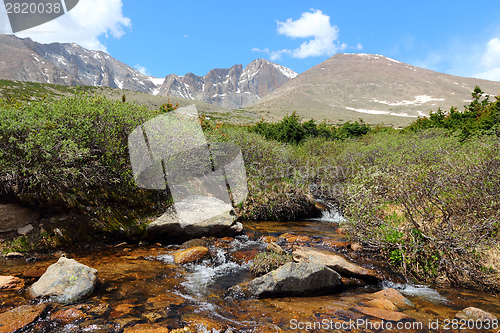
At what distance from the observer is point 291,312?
15.0 ft

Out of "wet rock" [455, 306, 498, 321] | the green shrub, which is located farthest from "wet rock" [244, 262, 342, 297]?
"wet rock" [455, 306, 498, 321]

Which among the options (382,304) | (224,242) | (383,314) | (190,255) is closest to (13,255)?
(190,255)

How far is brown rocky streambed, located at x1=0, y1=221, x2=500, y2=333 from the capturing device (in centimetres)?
398

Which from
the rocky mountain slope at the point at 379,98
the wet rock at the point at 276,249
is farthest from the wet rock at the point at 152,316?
the rocky mountain slope at the point at 379,98

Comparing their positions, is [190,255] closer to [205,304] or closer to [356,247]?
[205,304]

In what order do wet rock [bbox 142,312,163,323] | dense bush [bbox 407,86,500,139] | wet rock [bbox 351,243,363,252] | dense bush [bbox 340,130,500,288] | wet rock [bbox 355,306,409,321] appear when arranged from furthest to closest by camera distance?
dense bush [bbox 407,86,500,139], wet rock [bbox 351,243,363,252], dense bush [bbox 340,130,500,288], wet rock [bbox 355,306,409,321], wet rock [bbox 142,312,163,323]

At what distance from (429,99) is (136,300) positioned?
699 ft

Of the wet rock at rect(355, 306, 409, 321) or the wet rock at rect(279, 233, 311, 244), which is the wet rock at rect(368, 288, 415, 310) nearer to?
the wet rock at rect(355, 306, 409, 321)

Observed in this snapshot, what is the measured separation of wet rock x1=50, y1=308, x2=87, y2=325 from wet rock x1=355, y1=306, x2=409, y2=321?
4825 millimetres

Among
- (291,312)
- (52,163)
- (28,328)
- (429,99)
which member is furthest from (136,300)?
(429,99)

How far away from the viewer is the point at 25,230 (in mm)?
6348

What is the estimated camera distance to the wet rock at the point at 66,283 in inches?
171

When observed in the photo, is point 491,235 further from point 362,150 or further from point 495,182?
point 362,150

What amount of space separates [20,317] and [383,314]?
19.6 feet
